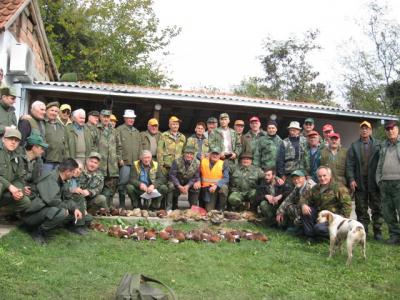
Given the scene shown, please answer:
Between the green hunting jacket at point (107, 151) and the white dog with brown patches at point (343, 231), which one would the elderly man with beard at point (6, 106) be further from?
the white dog with brown patches at point (343, 231)

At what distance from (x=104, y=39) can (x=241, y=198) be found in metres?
20.4

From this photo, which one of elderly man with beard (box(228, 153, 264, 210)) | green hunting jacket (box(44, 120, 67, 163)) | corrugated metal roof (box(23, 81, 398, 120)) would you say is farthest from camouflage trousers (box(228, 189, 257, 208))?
corrugated metal roof (box(23, 81, 398, 120))

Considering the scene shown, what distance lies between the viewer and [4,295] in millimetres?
4148

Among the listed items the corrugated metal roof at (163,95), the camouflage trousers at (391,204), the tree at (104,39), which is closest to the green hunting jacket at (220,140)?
the camouflage trousers at (391,204)

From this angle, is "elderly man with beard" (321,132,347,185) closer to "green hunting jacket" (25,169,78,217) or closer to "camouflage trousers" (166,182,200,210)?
"camouflage trousers" (166,182,200,210)

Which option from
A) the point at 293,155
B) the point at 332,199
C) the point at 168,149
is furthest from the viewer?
the point at 168,149

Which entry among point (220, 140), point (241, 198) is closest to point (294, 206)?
point (241, 198)

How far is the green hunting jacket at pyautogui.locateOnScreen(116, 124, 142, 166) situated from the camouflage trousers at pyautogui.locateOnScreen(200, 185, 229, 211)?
5.12ft

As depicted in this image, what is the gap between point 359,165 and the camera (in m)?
7.95

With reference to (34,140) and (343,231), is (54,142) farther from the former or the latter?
(343,231)

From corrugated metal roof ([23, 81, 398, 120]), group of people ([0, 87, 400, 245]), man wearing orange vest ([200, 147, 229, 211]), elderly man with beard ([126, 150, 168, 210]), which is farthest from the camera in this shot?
corrugated metal roof ([23, 81, 398, 120])

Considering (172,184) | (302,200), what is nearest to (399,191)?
(302,200)

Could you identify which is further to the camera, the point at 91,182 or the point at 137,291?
the point at 91,182

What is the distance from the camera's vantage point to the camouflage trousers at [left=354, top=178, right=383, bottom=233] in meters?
7.86
